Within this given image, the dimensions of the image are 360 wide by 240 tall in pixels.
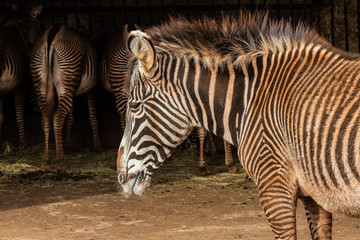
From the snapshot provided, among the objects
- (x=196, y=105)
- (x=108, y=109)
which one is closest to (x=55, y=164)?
(x=108, y=109)

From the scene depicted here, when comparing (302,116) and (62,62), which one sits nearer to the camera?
(302,116)

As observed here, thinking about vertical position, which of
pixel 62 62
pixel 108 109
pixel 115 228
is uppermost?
pixel 62 62

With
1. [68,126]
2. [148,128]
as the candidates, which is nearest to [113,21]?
[68,126]

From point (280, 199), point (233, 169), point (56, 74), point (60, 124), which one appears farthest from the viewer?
point (56, 74)

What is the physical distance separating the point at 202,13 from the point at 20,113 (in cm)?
430

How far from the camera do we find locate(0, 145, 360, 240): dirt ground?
20.8ft

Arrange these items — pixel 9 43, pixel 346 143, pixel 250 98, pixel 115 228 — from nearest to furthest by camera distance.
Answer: pixel 346 143 < pixel 250 98 < pixel 115 228 < pixel 9 43

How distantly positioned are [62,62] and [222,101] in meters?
6.88

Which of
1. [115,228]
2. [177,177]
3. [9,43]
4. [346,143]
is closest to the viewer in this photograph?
[346,143]

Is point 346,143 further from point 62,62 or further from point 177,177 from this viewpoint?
point 62,62

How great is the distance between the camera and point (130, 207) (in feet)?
24.6

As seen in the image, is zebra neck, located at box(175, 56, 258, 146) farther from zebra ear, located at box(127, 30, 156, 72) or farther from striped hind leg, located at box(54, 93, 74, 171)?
striped hind leg, located at box(54, 93, 74, 171)

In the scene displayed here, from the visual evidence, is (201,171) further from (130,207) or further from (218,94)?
(218,94)

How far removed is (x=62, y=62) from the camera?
34.7ft
